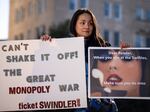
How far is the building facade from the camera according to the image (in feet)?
170

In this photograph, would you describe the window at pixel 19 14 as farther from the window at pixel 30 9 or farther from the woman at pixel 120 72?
the woman at pixel 120 72

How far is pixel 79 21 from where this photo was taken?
5926mm

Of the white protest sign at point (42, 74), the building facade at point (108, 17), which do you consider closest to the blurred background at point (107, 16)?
the building facade at point (108, 17)

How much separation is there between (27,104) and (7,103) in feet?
0.67

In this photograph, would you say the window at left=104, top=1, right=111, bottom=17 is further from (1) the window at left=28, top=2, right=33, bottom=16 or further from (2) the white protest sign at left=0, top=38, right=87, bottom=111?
(2) the white protest sign at left=0, top=38, right=87, bottom=111

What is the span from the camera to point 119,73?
604cm

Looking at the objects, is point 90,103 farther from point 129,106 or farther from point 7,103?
point 129,106

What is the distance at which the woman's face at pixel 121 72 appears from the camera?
A: 5988 mm

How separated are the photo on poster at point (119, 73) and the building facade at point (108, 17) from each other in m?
45.4

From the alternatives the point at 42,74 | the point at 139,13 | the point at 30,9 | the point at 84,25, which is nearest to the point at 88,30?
the point at 84,25

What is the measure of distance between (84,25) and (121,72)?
0.60m

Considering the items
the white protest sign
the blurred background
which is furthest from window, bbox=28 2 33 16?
the white protest sign

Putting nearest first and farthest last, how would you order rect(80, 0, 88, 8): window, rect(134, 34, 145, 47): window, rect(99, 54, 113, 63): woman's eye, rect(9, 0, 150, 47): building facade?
rect(99, 54, 113, 63): woman's eye
rect(80, 0, 88, 8): window
rect(9, 0, 150, 47): building facade
rect(134, 34, 145, 47): window

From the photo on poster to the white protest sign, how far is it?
0.13 meters
